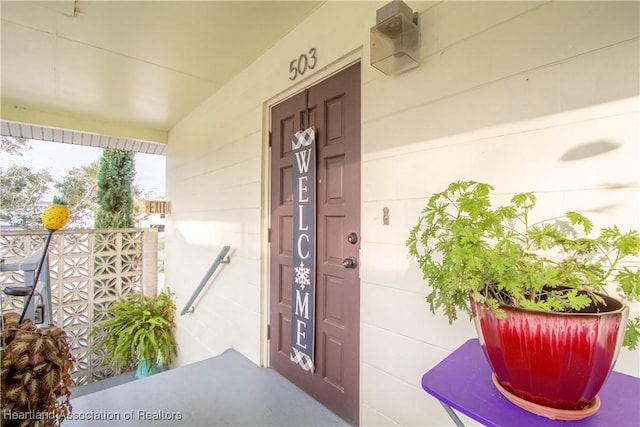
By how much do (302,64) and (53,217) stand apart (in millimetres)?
1650

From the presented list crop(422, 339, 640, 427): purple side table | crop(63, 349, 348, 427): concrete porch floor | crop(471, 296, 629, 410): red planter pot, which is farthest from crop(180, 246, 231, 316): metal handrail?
crop(471, 296, 629, 410): red planter pot

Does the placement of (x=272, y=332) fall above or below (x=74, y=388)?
above

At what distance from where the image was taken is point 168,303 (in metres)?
3.86

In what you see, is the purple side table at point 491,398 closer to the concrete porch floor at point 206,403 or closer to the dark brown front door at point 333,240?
the dark brown front door at point 333,240

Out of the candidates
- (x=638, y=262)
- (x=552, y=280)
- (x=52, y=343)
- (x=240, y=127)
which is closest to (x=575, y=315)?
(x=552, y=280)

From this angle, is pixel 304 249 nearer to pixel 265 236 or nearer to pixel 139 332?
pixel 265 236

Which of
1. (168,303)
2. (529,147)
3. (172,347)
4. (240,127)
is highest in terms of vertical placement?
(240,127)

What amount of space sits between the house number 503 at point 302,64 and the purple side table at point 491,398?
1795 mm

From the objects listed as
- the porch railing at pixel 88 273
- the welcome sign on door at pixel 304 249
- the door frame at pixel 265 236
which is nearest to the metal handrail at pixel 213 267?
the door frame at pixel 265 236

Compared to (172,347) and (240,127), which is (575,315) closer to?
(240,127)

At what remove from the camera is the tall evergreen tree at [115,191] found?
18.3ft

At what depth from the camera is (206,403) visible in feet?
6.17

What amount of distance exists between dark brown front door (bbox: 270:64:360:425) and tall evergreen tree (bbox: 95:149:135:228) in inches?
196

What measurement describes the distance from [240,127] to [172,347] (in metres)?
2.89
